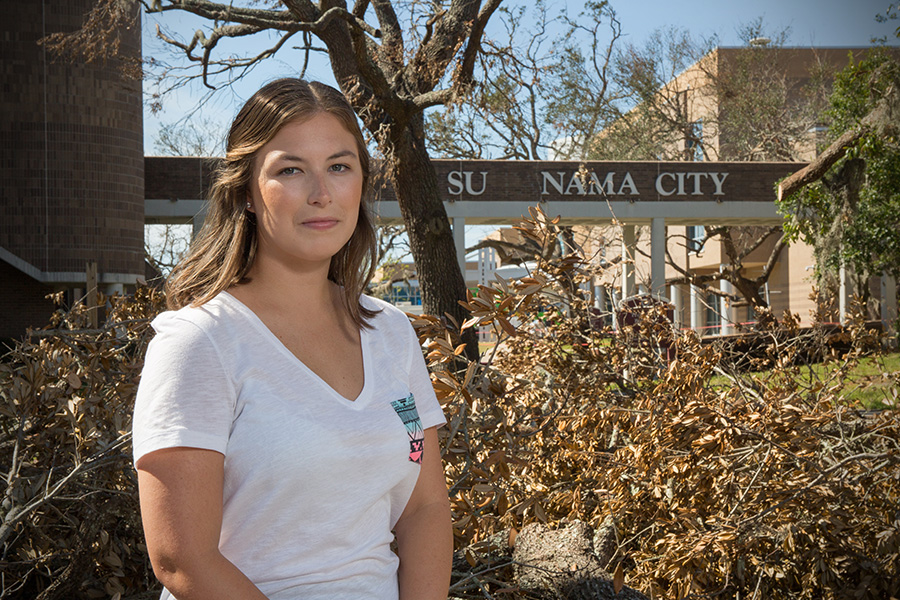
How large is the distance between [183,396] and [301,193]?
579 mm

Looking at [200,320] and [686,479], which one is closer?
[200,320]

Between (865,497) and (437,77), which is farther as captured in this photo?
(437,77)

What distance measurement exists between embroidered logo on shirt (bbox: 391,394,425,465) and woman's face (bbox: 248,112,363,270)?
16.5 inches

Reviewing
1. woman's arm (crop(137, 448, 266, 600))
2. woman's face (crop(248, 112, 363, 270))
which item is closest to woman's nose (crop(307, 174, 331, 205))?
woman's face (crop(248, 112, 363, 270))

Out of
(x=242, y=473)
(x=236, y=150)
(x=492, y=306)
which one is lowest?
(x=242, y=473)

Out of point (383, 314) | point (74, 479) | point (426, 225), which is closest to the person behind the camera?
point (383, 314)

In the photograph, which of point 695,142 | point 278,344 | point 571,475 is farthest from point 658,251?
point 278,344

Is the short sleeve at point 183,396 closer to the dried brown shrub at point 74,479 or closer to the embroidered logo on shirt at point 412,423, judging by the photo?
the embroidered logo on shirt at point 412,423

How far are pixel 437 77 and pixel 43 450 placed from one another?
231 inches

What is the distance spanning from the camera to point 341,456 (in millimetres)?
1708

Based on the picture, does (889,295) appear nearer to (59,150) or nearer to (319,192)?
(59,150)

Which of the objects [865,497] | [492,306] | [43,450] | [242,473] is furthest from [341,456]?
[865,497]

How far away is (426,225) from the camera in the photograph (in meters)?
8.04

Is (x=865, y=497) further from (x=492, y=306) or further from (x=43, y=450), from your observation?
(x=43, y=450)
